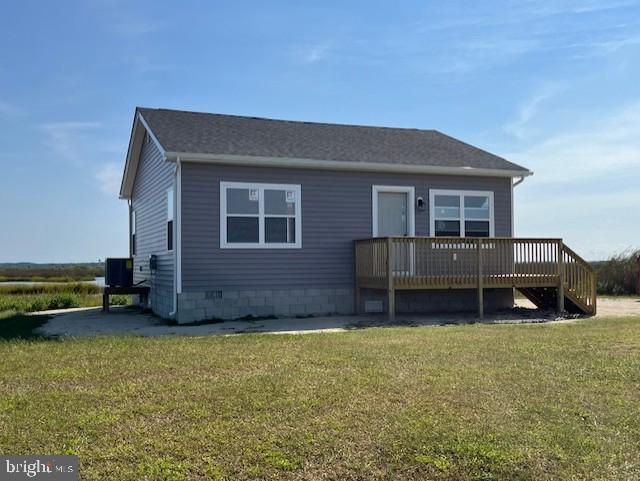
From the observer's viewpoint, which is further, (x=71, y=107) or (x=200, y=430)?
(x=71, y=107)

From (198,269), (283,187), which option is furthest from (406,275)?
(198,269)

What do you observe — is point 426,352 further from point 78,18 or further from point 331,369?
point 78,18

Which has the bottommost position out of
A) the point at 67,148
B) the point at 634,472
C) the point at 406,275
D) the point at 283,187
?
the point at 634,472

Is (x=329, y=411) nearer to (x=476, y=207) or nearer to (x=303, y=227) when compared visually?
(x=303, y=227)

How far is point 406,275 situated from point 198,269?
14.0 ft

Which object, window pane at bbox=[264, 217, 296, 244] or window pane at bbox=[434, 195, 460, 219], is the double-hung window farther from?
window pane at bbox=[434, 195, 460, 219]

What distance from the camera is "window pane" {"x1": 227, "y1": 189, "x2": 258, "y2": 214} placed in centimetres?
1308

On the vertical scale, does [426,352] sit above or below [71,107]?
below

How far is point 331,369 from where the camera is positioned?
22.5ft

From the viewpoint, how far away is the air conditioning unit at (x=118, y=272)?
15938mm

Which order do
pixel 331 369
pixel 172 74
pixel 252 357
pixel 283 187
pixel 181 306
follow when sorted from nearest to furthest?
pixel 331 369 → pixel 252 357 → pixel 181 306 → pixel 283 187 → pixel 172 74

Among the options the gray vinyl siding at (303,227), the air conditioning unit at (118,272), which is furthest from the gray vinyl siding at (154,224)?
the gray vinyl siding at (303,227)

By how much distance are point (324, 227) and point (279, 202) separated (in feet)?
3.78

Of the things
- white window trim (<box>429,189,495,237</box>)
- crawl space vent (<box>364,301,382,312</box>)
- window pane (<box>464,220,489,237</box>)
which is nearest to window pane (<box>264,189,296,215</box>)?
crawl space vent (<box>364,301,382,312</box>)
